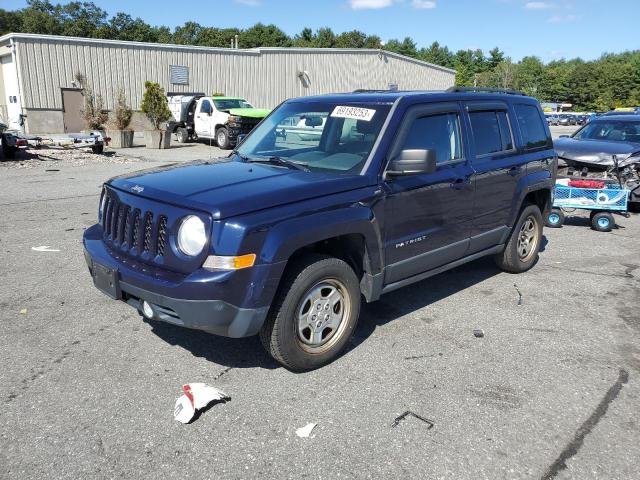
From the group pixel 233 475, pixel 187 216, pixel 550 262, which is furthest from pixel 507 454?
→ pixel 550 262

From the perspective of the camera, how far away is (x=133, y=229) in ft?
11.9

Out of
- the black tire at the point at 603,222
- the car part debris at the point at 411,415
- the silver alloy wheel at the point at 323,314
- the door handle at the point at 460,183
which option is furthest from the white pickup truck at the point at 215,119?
the car part debris at the point at 411,415

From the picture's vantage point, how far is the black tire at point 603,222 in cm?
857

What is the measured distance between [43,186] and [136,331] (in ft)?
27.7

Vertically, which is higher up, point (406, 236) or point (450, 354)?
point (406, 236)

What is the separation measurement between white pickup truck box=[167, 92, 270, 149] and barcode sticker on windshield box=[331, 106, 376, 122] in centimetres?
1585

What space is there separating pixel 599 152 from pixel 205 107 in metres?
15.9

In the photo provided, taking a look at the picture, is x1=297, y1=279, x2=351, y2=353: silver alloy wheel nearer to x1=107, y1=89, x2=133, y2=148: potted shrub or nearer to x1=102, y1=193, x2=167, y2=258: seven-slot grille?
x1=102, y1=193, x2=167, y2=258: seven-slot grille

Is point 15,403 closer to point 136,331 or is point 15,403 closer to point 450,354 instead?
point 136,331

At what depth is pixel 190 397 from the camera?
3.34 meters

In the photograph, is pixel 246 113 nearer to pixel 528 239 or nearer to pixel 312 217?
pixel 528 239

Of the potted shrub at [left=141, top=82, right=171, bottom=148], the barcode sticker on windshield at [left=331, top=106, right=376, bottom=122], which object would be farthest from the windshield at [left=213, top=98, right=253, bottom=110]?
the barcode sticker on windshield at [left=331, top=106, right=376, bottom=122]

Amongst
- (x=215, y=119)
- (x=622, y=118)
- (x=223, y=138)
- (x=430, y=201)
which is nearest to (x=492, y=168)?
(x=430, y=201)

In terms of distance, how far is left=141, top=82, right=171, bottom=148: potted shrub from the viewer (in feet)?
64.9
